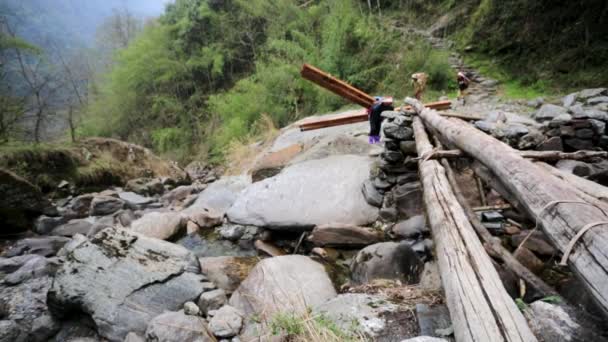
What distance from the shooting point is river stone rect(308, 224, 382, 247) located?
3.02 meters

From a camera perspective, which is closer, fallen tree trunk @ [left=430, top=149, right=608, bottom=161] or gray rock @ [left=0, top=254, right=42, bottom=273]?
fallen tree trunk @ [left=430, top=149, right=608, bottom=161]

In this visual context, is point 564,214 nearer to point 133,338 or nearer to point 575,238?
point 575,238

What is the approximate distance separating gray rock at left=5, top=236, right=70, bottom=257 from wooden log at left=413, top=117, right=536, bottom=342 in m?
4.84

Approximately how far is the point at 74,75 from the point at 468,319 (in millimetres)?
27261

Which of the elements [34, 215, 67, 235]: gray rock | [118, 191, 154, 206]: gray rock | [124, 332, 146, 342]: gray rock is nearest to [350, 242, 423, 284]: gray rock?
[124, 332, 146, 342]: gray rock

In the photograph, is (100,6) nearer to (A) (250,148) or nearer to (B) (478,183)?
(A) (250,148)

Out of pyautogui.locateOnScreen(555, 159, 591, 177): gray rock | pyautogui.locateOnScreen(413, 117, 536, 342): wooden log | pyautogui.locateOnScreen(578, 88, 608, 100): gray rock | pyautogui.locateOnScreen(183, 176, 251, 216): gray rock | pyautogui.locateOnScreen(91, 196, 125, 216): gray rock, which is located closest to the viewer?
pyautogui.locateOnScreen(413, 117, 536, 342): wooden log

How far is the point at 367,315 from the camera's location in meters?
1.66

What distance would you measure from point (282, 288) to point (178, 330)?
2.56 ft

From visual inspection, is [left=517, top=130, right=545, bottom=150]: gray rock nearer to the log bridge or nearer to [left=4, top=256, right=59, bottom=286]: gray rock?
the log bridge

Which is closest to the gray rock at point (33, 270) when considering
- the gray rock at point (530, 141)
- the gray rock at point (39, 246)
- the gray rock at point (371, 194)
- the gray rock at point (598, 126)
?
the gray rock at point (39, 246)

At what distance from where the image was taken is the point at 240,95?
34.3 ft

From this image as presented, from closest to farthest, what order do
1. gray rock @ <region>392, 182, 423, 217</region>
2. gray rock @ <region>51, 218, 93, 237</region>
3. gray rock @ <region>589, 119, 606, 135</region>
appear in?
gray rock @ <region>589, 119, 606, 135</region> → gray rock @ <region>392, 182, 423, 217</region> → gray rock @ <region>51, 218, 93, 237</region>

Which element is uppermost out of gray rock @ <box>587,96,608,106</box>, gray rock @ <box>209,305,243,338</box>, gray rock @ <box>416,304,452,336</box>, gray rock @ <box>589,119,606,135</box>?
gray rock @ <box>587,96,608,106</box>
